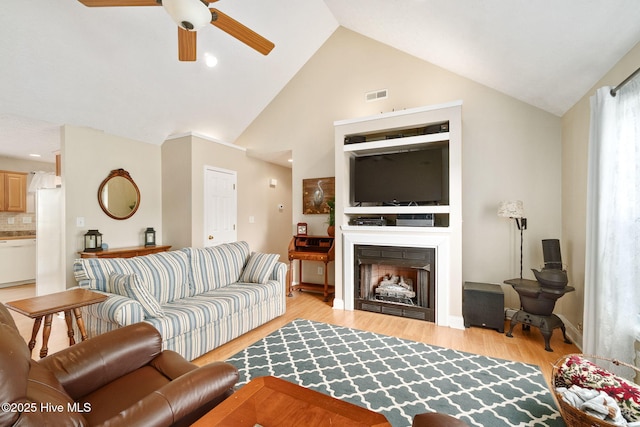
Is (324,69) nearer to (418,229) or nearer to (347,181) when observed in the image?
(347,181)

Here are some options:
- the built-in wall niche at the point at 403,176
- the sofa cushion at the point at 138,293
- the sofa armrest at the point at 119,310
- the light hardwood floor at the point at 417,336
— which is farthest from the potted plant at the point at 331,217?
the sofa armrest at the point at 119,310

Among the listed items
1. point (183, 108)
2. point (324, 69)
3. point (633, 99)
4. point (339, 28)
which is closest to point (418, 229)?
point (633, 99)

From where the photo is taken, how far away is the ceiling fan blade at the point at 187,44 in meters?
2.21

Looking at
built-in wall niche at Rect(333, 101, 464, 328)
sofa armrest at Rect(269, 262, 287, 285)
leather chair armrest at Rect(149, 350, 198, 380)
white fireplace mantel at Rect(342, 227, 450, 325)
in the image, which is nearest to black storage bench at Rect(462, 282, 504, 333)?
built-in wall niche at Rect(333, 101, 464, 328)

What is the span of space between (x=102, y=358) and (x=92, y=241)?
307cm

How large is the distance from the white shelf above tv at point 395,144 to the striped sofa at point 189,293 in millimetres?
1861

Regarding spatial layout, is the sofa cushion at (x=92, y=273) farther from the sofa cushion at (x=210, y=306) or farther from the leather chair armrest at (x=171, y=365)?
the leather chair armrest at (x=171, y=365)

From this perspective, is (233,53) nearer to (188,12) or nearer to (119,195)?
(188,12)

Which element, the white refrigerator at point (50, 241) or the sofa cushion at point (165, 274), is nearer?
the sofa cushion at point (165, 274)

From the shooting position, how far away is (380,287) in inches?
147

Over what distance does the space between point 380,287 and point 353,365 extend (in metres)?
1.52

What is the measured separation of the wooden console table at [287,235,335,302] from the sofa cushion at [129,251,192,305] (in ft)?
6.05

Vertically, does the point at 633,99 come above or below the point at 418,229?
above

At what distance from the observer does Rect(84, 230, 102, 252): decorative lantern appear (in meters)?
3.71
